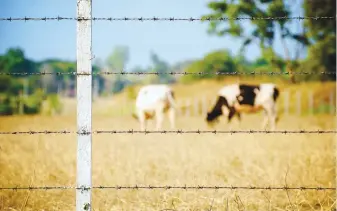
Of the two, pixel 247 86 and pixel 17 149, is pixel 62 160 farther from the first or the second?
pixel 247 86

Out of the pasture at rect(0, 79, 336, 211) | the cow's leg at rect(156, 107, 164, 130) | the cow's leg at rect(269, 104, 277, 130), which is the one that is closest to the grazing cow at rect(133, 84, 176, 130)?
the cow's leg at rect(156, 107, 164, 130)

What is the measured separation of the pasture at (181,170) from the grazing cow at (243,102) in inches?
232

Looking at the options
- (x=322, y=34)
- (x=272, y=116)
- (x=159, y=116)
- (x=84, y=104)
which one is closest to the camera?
(x=84, y=104)

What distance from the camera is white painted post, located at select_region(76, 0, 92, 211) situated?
3.40m

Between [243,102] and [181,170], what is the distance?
1012 cm

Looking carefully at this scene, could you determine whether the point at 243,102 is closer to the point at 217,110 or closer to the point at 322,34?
the point at 217,110

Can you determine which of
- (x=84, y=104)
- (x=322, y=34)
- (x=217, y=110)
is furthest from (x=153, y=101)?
(x=322, y=34)

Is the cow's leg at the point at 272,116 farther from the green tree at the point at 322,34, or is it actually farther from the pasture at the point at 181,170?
the green tree at the point at 322,34

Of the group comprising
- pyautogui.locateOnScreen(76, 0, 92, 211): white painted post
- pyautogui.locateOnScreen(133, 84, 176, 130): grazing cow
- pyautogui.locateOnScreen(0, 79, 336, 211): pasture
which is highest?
pyautogui.locateOnScreen(133, 84, 176, 130): grazing cow

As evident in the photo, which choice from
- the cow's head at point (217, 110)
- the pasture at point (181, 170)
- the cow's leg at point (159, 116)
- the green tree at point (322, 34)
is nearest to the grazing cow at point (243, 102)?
the cow's head at point (217, 110)

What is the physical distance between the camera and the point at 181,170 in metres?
6.00

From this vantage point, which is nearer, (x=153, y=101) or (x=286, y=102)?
(x=153, y=101)

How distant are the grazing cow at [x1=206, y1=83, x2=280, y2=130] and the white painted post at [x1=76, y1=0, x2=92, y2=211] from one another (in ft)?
40.5

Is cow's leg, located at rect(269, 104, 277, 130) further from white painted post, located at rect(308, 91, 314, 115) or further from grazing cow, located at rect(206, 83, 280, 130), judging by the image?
white painted post, located at rect(308, 91, 314, 115)
